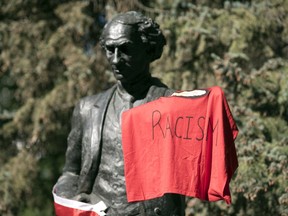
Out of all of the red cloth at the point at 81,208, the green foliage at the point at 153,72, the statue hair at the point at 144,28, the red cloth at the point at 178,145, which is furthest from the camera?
the green foliage at the point at 153,72

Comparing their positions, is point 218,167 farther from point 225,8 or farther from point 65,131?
point 65,131

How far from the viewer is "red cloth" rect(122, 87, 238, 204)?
604 cm

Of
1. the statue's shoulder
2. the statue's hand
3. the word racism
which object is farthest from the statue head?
the statue's hand

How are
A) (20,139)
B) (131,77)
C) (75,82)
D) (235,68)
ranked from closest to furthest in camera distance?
(131,77) → (235,68) → (75,82) → (20,139)

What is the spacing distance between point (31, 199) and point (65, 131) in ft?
3.05

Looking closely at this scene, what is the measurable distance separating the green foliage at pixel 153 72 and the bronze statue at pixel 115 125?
3.44m

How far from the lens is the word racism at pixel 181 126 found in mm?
6102

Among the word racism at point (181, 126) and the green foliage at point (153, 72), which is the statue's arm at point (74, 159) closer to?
the word racism at point (181, 126)

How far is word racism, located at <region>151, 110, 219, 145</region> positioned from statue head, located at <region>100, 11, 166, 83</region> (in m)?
0.34

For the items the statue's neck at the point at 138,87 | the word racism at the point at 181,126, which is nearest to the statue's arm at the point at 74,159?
the statue's neck at the point at 138,87

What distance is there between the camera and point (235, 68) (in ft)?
33.8

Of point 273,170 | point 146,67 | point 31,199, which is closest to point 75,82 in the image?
point 31,199

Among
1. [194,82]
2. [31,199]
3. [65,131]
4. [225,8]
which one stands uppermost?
[225,8]

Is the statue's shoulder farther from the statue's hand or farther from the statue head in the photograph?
the statue's hand
